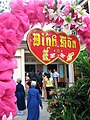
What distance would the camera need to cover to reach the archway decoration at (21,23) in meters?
3.21

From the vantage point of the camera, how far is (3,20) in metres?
3.39

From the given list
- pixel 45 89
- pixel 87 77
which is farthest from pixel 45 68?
pixel 87 77

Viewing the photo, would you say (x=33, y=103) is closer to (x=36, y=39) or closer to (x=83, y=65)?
(x=83, y=65)

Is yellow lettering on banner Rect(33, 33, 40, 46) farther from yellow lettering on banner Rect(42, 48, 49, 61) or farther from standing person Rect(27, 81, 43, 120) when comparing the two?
standing person Rect(27, 81, 43, 120)

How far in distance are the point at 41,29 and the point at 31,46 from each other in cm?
30

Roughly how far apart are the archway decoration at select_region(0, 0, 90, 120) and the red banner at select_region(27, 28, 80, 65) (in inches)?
5.8

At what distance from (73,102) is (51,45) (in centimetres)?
237

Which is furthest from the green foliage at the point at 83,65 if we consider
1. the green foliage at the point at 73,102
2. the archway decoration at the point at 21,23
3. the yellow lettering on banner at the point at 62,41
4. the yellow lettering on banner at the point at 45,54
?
the yellow lettering on banner at the point at 45,54

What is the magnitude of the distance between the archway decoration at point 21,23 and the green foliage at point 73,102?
1.81 metres

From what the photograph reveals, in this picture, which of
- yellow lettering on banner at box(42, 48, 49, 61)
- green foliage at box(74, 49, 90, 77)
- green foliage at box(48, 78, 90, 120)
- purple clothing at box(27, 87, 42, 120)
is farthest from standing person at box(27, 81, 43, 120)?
yellow lettering on banner at box(42, 48, 49, 61)

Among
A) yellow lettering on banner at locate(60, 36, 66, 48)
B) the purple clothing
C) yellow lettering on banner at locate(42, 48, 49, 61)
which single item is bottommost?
the purple clothing

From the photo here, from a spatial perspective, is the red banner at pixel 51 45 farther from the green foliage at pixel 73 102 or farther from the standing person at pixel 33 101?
the standing person at pixel 33 101

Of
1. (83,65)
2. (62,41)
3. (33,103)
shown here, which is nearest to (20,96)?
(33,103)

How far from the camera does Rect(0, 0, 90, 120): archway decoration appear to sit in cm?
321
